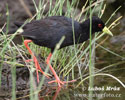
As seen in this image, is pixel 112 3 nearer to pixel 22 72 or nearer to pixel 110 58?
pixel 110 58

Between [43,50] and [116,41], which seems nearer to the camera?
[43,50]

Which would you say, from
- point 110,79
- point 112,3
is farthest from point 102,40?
point 110,79

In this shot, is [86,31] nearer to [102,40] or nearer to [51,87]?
[51,87]

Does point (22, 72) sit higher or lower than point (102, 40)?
lower

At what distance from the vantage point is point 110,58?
233 inches

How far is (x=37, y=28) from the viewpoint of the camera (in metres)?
4.61

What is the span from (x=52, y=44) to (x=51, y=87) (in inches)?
25.5

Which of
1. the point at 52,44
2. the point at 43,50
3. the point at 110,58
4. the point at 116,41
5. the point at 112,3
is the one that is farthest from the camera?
the point at 112,3

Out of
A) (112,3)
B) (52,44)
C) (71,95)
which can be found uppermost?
(112,3)

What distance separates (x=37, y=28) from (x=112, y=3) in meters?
4.16

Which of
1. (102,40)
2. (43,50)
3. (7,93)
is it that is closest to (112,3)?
(102,40)

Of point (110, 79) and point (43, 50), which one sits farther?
point (43, 50)

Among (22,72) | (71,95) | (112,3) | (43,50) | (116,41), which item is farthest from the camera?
(112,3)

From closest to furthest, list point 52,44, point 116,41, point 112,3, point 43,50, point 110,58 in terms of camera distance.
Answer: point 52,44 → point 43,50 → point 110,58 → point 116,41 → point 112,3
